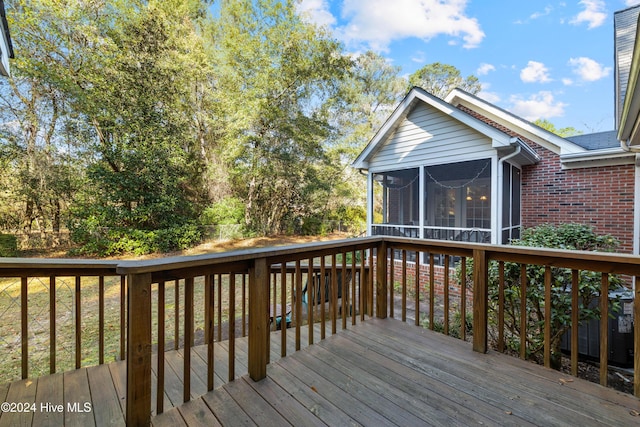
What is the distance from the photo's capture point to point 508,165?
605 cm

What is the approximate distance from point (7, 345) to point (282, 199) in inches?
432

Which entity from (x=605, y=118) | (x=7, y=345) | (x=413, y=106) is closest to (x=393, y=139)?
(x=413, y=106)

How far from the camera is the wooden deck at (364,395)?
1574 millimetres

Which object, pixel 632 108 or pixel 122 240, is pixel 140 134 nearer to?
pixel 122 240

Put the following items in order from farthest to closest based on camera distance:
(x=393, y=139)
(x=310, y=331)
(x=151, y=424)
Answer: (x=393, y=139) < (x=310, y=331) < (x=151, y=424)

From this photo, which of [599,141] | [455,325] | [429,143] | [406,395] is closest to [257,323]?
[406,395]

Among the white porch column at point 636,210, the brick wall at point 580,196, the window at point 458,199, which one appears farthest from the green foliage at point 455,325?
the white porch column at point 636,210

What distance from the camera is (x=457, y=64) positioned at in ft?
54.1

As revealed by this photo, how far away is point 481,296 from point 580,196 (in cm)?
559

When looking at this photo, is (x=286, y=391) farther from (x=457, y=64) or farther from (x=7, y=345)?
(x=457, y=64)

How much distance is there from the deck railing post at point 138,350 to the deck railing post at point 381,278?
2.20m

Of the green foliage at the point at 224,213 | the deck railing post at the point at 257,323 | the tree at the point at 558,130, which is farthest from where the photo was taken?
the tree at the point at 558,130

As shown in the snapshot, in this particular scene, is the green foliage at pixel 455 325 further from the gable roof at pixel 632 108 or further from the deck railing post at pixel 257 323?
the gable roof at pixel 632 108

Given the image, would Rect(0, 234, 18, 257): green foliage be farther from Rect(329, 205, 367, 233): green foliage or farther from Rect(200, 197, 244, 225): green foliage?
Rect(329, 205, 367, 233): green foliage
